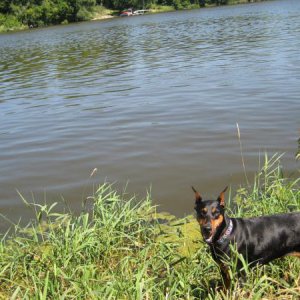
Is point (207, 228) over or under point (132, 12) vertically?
under

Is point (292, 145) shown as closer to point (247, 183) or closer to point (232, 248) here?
point (247, 183)

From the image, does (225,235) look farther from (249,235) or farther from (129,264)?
(129,264)

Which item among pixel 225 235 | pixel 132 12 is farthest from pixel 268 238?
pixel 132 12

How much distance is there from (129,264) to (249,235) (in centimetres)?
134

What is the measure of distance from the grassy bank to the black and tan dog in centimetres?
19

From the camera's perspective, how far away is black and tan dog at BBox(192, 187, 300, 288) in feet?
12.6

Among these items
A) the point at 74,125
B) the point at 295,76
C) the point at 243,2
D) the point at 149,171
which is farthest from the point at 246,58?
the point at 243,2

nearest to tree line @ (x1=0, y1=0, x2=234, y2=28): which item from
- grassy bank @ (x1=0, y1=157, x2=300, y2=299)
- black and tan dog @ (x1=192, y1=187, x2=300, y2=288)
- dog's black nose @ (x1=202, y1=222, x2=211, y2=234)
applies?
grassy bank @ (x1=0, y1=157, x2=300, y2=299)

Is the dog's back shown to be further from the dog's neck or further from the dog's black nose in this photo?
the dog's black nose

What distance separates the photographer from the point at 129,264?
454 centimetres

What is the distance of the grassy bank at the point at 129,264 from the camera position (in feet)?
12.1

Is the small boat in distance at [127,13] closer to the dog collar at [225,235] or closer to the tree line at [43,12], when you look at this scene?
the tree line at [43,12]

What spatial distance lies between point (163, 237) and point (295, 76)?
34.9ft

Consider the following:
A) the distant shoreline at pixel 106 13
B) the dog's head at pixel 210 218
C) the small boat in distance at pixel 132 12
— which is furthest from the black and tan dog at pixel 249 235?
the small boat in distance at pixel 132 12
